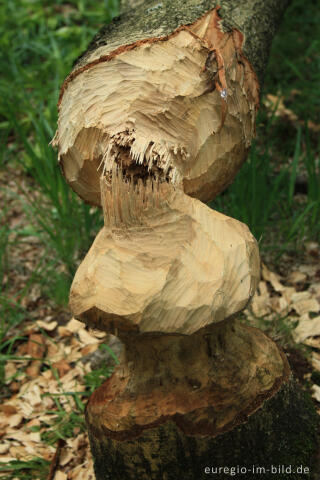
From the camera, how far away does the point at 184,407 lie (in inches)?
54.7

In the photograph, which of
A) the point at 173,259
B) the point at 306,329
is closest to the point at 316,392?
the point at 306,329

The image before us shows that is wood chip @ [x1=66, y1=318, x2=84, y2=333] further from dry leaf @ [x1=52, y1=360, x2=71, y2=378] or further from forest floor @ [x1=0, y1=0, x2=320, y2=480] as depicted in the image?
dry leaf @ [x1=52, y1=360, x2=71, y2=378]

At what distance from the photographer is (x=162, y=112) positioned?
1364mm

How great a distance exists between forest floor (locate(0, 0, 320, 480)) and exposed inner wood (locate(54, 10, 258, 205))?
21.4 inches

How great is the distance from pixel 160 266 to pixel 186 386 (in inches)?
14.6

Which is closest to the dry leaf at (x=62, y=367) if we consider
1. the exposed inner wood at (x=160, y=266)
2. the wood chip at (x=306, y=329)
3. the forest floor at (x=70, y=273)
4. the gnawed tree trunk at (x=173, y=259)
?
the forest floor at (x=70, y=273)

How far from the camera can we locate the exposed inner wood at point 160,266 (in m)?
1.22

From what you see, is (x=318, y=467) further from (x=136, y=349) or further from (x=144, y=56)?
(x=144, y=56)

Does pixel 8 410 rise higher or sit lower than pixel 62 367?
lower

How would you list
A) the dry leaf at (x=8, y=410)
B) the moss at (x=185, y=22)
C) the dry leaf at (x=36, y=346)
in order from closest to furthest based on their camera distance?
the moss at (x=185, y=22) < the dry leaf at (x=8, y=410) < the dry leaf at (x=36, y=346)

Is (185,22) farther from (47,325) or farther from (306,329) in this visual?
(47,325)

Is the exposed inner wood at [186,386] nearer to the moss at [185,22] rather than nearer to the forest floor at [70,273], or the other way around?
the forest floor at [70,273]

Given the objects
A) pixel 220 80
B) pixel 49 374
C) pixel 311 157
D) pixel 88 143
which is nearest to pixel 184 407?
pixel 88 143

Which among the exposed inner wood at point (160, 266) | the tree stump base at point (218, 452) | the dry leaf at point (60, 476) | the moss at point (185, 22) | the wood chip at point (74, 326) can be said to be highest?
the moss at point (185, 22)
